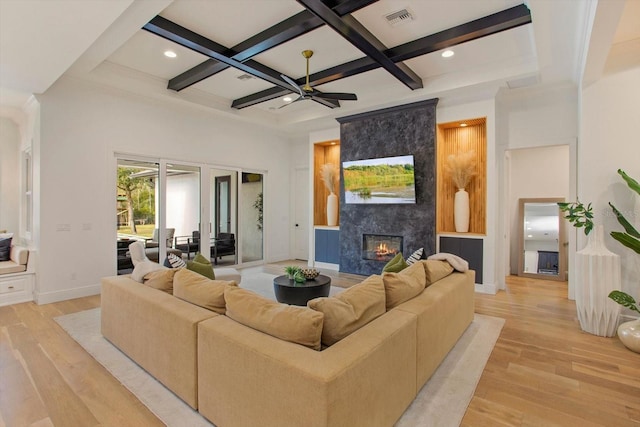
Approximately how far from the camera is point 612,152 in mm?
3949

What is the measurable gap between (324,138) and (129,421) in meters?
6.24

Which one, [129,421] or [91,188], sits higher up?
[91,188]

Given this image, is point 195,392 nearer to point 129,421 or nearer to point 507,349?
point 129,421

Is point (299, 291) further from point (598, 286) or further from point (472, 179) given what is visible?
point (472, 179)

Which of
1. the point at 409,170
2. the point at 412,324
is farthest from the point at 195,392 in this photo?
the point at 409,170

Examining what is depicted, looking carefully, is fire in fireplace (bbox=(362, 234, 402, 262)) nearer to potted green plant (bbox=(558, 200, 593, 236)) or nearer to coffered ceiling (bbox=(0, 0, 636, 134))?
coffered ceiling (bbox=(0, 0, 636, 134))

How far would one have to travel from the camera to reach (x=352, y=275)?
6.62 meters

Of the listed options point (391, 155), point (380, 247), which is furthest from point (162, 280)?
point (391, 155)

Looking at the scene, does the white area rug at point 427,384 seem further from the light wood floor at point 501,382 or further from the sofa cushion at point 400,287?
the sofa cushion at point 400,287

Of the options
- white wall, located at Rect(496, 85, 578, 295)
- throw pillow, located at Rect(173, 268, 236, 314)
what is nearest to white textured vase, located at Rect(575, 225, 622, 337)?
white wall, located at Rect(496, 85, 578, 295)

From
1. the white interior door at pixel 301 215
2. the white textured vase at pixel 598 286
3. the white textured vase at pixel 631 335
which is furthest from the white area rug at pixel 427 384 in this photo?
the white interior door at pixel 301 215

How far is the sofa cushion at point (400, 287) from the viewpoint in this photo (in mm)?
2439

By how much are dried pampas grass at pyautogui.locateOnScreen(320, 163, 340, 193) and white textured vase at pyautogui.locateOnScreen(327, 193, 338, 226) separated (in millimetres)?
160

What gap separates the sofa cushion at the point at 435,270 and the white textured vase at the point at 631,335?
175cm
